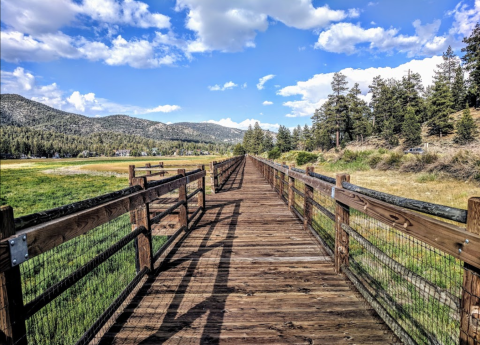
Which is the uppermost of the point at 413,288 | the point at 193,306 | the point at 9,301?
the point at 9,301

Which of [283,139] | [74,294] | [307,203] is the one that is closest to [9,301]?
[74,294]

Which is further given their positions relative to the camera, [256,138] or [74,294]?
[256,138]

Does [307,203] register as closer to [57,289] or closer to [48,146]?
[57,289]

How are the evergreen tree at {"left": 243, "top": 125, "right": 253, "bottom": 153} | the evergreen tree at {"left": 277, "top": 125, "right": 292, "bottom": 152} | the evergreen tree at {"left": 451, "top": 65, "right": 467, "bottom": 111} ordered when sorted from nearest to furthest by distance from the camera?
the evergreen tree at {"left": 451, "top": 65, "right": 467, "bottom": 111}
the evergreen tree at {"left": 277, "top": 125, "right": 292, "bottom": 152}
the evergreen tree at {"left": 243, "top": 125, "right": 253, "bottom": 153}

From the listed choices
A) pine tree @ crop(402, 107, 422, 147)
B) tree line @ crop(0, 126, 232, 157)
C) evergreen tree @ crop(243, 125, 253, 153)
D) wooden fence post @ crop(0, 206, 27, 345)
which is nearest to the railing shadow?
wooden fence post @ crop(0, 206, 27, 345)

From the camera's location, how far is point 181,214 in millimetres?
4949

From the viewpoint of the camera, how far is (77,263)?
6.01 meters

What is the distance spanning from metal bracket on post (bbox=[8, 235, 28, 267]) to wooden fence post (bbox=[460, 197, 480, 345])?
242cm

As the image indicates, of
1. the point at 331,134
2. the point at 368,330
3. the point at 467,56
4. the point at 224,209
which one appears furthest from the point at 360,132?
the point at 368,330

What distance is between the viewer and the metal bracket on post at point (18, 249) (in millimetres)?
1282

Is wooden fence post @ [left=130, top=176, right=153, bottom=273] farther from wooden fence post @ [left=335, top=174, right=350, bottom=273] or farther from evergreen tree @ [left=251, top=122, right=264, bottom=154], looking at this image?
evergreen tree @ [left=251, top=122, right=264, bottom=154]

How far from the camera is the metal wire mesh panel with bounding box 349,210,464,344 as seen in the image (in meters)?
2.17

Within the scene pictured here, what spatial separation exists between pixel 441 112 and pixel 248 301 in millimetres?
47288

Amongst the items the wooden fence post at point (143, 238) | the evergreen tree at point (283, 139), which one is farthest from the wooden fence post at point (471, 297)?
the evergreen tree at point (283, 139)
